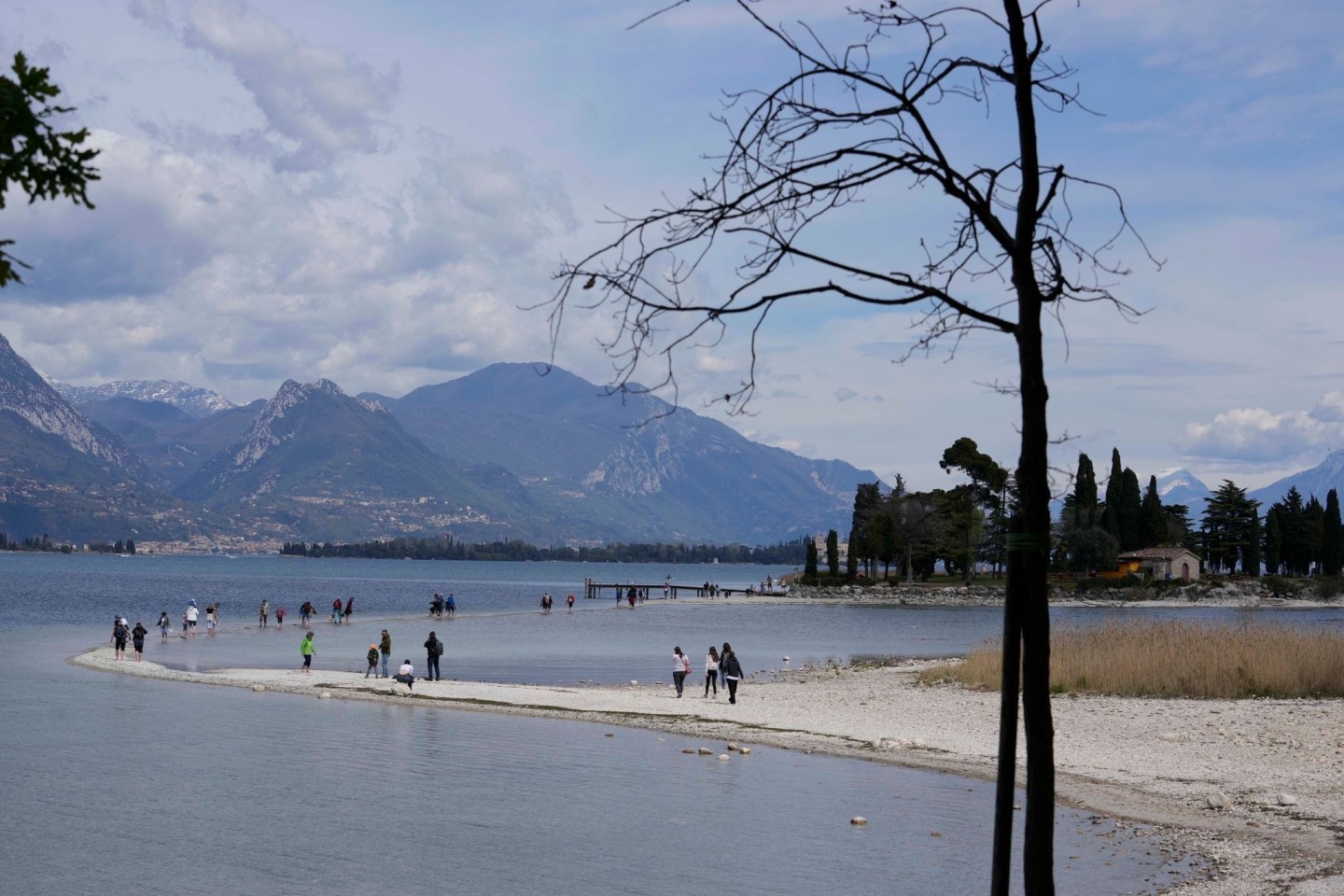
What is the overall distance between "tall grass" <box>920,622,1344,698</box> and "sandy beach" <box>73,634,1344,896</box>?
52.2 inches

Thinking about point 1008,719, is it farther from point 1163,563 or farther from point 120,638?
point 1163,563

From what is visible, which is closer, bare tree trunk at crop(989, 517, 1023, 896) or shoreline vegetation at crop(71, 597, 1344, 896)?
bare tree trunk at crop(989, 517, 1023, 896)

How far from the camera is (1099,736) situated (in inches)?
1133

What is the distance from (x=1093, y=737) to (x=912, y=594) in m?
110

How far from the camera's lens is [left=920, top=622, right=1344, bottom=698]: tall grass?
33750 mm

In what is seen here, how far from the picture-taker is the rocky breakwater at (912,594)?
133 metres

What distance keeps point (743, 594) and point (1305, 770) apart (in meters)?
149

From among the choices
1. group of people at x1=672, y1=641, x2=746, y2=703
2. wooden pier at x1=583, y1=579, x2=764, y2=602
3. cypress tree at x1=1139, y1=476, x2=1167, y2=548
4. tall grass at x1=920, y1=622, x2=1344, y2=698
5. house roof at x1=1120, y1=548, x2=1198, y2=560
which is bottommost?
A: wooden pier at x1=583, y1=579, x2=764, y2=602

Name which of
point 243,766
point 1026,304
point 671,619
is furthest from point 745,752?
point 671,619

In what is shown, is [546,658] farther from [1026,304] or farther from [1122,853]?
[1026,304]

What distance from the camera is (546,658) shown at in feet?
198

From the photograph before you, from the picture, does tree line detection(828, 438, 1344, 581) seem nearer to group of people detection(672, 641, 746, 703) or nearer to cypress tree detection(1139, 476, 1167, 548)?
cypress tree detection(1139, 476, 1167, 548)

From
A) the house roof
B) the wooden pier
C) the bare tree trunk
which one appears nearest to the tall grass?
the bare tree trunk

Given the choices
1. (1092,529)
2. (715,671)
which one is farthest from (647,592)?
(715,671)
